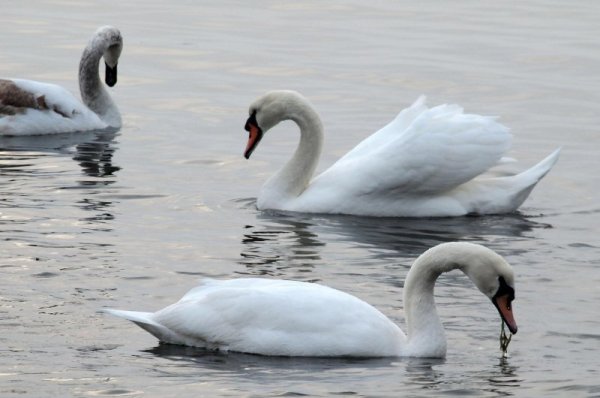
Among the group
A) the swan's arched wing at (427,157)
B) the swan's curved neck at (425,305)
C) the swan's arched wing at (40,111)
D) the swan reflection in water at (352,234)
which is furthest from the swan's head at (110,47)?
the swan's curved neck at (425,305)

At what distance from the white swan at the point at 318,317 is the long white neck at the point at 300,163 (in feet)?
14.0

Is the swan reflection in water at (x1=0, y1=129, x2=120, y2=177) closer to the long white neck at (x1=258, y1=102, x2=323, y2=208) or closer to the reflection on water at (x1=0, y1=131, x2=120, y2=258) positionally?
the reflection on water at (x1=0, y1=131, x2=120, y2=258)

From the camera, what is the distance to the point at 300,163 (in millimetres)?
14570

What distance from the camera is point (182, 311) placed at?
996 cm

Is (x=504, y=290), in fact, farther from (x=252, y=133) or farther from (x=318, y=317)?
(x=252, y=133)

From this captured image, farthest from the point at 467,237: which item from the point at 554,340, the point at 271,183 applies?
the point at 554,340

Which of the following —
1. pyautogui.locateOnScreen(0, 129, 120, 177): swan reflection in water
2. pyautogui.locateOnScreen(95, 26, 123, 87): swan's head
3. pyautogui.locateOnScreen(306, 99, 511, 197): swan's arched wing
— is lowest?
pyautogui.locateOnScreen(0, 129, 120, 177): swan reflection in water

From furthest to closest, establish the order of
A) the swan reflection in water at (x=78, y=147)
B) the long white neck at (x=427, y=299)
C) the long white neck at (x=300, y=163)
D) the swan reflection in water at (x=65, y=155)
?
1. the swan reflection in water at (x=78, y=147)
2. the long white neck at (x=300, y=163)
3. the swan reflection in water at (x=65, y=155)
4. the long white neck at (x=427, y=299)

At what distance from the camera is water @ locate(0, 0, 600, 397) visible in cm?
971

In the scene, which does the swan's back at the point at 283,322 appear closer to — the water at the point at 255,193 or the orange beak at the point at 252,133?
the water at the point at 255,193

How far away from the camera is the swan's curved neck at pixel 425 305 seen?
392 inches

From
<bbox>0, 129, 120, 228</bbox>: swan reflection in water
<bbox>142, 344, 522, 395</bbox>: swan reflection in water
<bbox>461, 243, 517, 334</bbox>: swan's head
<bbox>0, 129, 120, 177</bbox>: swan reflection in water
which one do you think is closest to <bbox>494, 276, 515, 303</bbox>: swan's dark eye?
<bbox>461, 243, 517, 334</bbox>: swan's head

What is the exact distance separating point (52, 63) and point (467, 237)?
874cm

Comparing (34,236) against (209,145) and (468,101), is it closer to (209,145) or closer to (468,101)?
(209,145)
